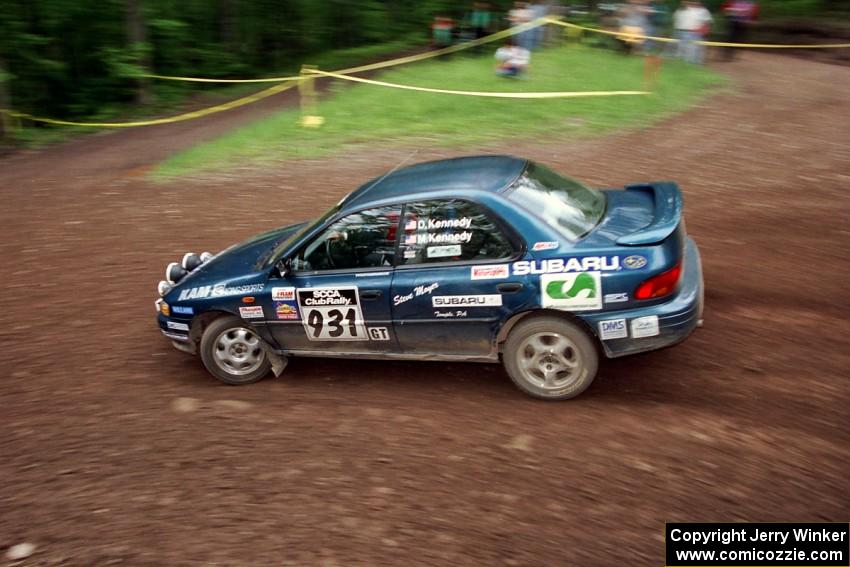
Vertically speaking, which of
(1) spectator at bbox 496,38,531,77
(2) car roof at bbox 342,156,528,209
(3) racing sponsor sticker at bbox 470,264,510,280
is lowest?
(3) racing sponsor sticker at bbox 470,264,510,280

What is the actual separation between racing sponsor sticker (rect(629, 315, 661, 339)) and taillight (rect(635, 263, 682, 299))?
0.15m

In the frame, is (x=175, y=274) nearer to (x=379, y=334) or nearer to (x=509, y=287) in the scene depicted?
(x=379, y=334)

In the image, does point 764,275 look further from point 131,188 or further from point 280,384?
point 131,188

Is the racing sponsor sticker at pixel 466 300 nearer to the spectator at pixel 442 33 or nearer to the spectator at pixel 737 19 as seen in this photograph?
the spectator at pixel 737 19

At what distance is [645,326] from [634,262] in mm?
437

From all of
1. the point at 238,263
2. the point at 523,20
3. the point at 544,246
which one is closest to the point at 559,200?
the point at 544,246

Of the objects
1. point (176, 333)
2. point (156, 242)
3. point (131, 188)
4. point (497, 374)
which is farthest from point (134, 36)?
point (497, 374)

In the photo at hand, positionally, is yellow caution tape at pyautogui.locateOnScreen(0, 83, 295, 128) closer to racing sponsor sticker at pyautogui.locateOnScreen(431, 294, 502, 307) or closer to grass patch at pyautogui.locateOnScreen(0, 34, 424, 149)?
grass patch at pyautogui.locateOnScreen(0, 34, 424, 149)

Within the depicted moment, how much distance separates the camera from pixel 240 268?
6312 mm

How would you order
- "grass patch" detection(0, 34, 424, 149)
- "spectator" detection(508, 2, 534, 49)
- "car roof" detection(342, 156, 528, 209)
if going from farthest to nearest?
"spectator" detection(508, 2, 534, 49) → "grass patch" detection(0, 34, 424, 149) → "car roof" detection(342, 156, 528, 209)

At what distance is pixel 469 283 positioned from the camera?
5.54 m

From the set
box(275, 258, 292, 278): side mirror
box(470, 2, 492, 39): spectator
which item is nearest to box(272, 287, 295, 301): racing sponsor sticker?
box(275, 258, 292, 278): side mirror

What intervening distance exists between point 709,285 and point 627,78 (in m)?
9.63

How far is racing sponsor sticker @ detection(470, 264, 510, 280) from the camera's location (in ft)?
17.9
